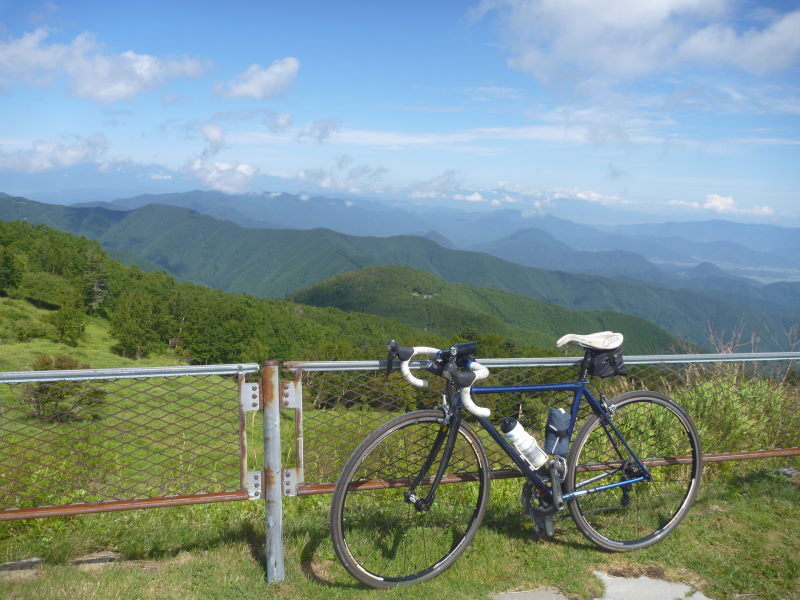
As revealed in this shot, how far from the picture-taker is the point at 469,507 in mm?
3848


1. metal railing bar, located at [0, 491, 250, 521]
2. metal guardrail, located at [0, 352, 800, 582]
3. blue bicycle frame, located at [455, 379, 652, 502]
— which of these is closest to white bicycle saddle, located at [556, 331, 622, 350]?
blue bicycle frame, located at [455, 379, 652, 502]

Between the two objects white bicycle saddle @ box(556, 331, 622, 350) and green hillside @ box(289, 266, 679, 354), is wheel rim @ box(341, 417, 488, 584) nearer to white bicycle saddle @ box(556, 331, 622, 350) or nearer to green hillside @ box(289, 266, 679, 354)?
white bicycle saddle @ box(556, 331, 622, 350)

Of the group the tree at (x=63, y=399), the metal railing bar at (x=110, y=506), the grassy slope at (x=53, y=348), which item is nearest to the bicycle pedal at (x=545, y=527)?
the metal railing bar at (x=110, y=506)

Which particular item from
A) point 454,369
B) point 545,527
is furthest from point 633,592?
point 454,369

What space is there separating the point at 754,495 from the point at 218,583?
4.17m

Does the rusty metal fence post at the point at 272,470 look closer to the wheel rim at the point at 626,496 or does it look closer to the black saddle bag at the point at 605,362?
the wheel rim at the point at 626,496

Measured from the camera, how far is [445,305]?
146 metres

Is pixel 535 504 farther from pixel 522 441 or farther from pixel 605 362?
pixel 605 362

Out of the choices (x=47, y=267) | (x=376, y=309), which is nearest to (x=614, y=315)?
(x=376, y=309)

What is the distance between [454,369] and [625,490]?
173 centimetres

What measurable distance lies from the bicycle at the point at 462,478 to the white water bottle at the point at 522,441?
0.04 meters

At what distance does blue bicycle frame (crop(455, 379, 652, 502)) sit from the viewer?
128 inches

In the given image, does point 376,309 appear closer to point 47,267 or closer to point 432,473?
point 47,267

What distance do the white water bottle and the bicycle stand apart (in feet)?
0.14
